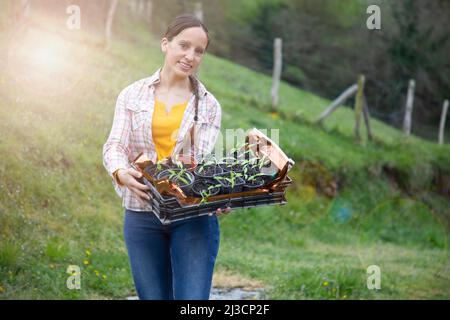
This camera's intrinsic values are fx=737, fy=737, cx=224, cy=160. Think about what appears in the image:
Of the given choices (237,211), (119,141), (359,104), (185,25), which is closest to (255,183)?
(119,141)

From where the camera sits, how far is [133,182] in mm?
2828

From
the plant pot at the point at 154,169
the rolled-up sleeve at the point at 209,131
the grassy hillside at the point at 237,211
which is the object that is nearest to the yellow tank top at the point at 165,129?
the rolled-up sleeve at the point at 209,131

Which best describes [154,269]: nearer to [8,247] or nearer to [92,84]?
[8,247]

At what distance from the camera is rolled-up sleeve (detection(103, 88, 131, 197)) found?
2.96 metres

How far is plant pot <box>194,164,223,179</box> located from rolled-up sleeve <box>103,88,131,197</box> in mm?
282

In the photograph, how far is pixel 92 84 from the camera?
8352mm

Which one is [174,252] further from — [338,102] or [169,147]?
[338,102]

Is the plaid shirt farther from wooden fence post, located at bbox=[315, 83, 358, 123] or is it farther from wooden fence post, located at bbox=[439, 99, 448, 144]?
wooden fence post, located at bbox=[439, 99, 448, 144]

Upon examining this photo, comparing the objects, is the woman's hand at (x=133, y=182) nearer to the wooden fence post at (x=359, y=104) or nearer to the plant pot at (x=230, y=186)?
the plant pot at (x=230, y=186)

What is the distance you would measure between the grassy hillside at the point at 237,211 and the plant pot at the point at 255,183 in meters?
2.77

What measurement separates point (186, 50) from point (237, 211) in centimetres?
561

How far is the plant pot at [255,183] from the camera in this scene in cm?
296

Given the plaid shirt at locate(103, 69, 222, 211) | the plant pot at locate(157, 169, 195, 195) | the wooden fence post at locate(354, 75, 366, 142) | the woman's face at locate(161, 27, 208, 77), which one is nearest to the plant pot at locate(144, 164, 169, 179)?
the plant pot at locate(157, 169, 195, 195)
